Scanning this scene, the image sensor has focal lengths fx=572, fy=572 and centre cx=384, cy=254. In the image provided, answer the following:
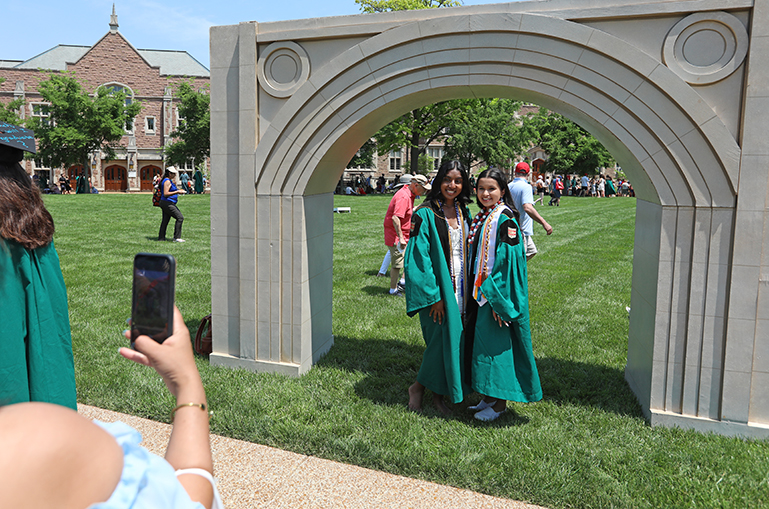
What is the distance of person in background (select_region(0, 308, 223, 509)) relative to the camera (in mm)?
823

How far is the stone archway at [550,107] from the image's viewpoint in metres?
4.22

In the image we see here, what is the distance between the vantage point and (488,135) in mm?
44656

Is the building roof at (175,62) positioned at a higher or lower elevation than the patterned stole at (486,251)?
higher

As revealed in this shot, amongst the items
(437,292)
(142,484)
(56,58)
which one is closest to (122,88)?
(56,58)

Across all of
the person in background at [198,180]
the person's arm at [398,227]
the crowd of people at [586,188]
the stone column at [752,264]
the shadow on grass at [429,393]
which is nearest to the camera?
the stone column at [752,264]

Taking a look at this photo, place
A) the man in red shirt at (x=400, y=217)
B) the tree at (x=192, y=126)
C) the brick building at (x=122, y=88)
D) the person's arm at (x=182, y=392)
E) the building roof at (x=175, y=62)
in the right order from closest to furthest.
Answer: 1. the person's arm at (x=182, y=392)
2. the man in red shirt at (x=400, y=217)
3. the tree at (x=192, y=126)
4. the brick building at (x=122, y=88)
5. the building roof at (x=175, y=62)

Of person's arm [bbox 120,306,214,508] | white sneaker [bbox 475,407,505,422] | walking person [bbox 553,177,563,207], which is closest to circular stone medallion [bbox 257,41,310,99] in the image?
white sneaker [bbox 475,407,505,422]

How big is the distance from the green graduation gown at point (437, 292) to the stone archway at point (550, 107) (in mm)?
1267

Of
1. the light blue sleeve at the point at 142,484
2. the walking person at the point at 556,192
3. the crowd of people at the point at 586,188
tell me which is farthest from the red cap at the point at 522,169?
the crowd of people at the point at 586,188

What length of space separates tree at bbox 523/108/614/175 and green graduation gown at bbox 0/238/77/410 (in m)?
47.2

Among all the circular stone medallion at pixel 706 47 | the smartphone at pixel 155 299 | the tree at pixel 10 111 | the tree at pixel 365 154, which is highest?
the tree at pixel 10 111

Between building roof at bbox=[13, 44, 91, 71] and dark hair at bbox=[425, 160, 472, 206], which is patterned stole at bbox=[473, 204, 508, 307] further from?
building roof at bbox=[13, 44, 91, 71]

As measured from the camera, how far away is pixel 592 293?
9.27 meters

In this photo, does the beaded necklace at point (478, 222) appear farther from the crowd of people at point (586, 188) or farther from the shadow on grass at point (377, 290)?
the crowd of people at point (586, 188)
